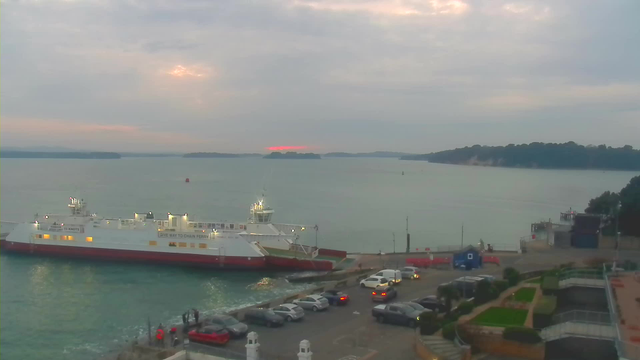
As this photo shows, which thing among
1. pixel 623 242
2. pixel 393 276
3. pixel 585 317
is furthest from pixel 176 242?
pixel 623 242

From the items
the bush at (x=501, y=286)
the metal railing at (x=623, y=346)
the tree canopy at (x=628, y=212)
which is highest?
the tree canopy at (x=628, y=212)

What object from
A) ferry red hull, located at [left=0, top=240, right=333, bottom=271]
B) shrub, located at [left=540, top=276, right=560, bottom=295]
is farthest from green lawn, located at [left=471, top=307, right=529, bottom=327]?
ferry red hull, located at [left=0, top=240, right=333, bottom=271]

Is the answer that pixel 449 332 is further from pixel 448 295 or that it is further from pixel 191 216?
pixel 191 216

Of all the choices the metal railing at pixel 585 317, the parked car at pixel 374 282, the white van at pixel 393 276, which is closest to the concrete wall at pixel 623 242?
the white van at pixel 393 276

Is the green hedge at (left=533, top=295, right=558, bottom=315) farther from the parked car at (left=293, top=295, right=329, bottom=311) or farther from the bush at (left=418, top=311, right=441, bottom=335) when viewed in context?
the parked car at (left=293, top=295, right=329, bottom=311)

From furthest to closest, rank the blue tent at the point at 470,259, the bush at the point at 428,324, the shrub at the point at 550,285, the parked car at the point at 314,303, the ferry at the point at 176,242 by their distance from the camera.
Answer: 1. the ferry at the point at 176,242
2. the blue tent at the point at 470,259
3. the parked car at the point at 314,303
4. the shrub at the point at 550,285
5. the bush at the point at 428,324

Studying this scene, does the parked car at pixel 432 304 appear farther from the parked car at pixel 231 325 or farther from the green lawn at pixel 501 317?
the parked car at pixel 231 325
